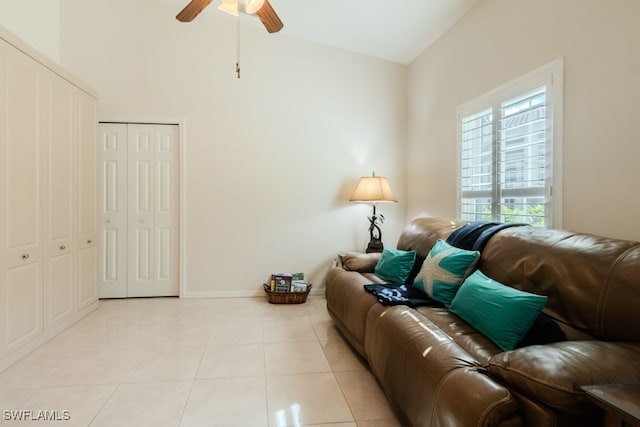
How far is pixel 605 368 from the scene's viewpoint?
105cm

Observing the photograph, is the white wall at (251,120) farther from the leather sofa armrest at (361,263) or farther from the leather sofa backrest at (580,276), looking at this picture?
the leather sofa backrest at (580,276)

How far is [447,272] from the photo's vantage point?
83.0 inches

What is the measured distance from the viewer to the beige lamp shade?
375 cm

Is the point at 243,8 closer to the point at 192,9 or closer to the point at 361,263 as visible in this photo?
the point at 192,9

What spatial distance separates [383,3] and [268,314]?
3.24m

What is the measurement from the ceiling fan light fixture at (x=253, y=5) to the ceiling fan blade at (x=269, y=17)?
0.02 metres

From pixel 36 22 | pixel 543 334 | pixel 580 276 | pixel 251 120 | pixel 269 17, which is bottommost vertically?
pixel 543 334

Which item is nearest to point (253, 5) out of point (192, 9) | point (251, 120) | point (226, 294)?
point (192, 9)

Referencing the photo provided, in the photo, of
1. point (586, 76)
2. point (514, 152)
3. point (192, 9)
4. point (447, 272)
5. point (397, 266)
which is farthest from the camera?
point (397, 266)

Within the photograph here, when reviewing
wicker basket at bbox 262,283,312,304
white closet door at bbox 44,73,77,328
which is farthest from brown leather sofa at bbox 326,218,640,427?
white closet door at bbox 44,73,77,328

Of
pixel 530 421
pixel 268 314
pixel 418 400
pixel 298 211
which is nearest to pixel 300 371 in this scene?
pixel 418 400

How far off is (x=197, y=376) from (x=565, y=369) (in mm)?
2031

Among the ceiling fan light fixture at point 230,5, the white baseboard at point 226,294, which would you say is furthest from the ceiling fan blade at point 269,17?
the white baseboard at point 226,294

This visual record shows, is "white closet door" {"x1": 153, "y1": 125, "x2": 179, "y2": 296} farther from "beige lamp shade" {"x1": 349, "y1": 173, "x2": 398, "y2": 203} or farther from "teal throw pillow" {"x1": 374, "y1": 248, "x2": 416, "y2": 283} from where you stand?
"teal throw pillow" {"x1": 374, "y1": 248, "x2": 416, "y2": 283}
